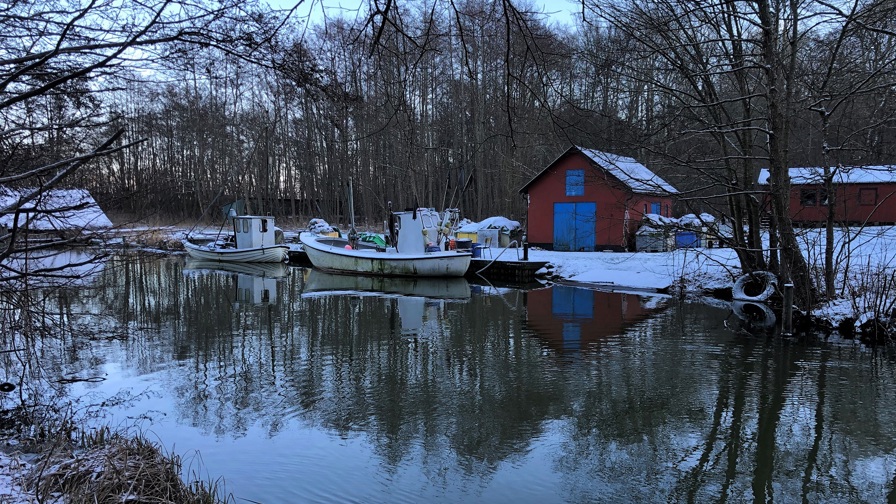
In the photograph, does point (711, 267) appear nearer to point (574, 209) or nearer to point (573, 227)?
point (573, 227)

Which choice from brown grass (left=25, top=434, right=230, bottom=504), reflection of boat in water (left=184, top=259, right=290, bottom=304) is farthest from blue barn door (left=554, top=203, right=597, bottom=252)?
brown grass (left=25, top=434, right=230, bottom=504)

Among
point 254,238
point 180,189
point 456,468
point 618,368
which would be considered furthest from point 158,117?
point 254,238

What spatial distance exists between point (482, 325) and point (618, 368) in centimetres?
394

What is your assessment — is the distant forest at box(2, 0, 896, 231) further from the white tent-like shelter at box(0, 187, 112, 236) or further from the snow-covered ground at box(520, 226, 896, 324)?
the snow-covered ground at box(520, 226, 896, 324)

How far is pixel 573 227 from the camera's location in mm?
24516

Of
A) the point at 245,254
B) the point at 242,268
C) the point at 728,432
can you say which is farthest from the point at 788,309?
the point at 245,254

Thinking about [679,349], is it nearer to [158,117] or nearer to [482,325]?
[482,325]

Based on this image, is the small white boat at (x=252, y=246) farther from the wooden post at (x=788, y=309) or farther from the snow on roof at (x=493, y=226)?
the wooden post at (x=788, y=309)

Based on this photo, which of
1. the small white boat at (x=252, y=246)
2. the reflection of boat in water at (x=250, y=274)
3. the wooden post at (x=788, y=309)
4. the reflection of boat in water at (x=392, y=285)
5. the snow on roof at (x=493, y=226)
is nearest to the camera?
the wooden post at (x=788, y=309)

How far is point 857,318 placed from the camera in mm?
11055

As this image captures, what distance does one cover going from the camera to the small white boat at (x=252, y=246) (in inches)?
1078

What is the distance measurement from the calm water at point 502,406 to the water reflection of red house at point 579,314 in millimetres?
121

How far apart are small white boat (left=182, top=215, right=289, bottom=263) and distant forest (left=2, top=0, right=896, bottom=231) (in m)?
11.0

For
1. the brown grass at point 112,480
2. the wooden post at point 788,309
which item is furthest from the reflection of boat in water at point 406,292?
the brown grass at point 112,480
